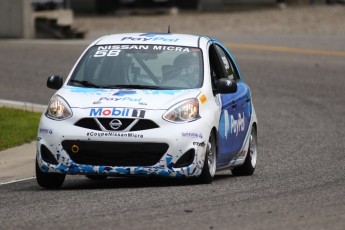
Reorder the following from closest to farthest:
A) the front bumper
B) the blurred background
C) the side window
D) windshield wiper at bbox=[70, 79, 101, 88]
Answer: the front bumper < windshield wiper at bbox=[70, 79, 101, 88] < the side window < the blurred background

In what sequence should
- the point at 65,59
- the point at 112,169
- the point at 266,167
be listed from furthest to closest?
the point at 65,59
the point at 266,167
the point at 112,169

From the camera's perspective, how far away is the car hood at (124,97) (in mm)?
11797

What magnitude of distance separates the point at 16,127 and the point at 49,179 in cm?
559

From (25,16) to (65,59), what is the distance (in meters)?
4.58

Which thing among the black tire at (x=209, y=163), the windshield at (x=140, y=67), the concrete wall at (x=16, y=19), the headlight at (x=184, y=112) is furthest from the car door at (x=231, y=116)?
the concrete wall at (x=16, y=19)

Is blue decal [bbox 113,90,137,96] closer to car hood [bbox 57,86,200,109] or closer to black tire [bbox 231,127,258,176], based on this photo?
car hood [bbox 57,86,200,109]

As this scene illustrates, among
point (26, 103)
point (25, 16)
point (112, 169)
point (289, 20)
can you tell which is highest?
point (112, 169)

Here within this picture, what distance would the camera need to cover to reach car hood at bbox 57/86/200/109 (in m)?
11.8

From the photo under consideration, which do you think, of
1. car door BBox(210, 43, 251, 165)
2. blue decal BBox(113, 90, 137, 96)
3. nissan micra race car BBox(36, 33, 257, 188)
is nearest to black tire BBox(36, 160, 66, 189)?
nissan micra race car BBox(36, 33, 257, 188)

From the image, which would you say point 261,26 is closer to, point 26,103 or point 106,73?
point 26,103

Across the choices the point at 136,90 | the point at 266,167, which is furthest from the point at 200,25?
the point at 136,90

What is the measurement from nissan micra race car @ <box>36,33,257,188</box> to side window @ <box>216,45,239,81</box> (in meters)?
0.43

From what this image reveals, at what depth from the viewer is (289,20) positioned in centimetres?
4634

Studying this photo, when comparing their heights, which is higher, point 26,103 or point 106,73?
point 106,73
